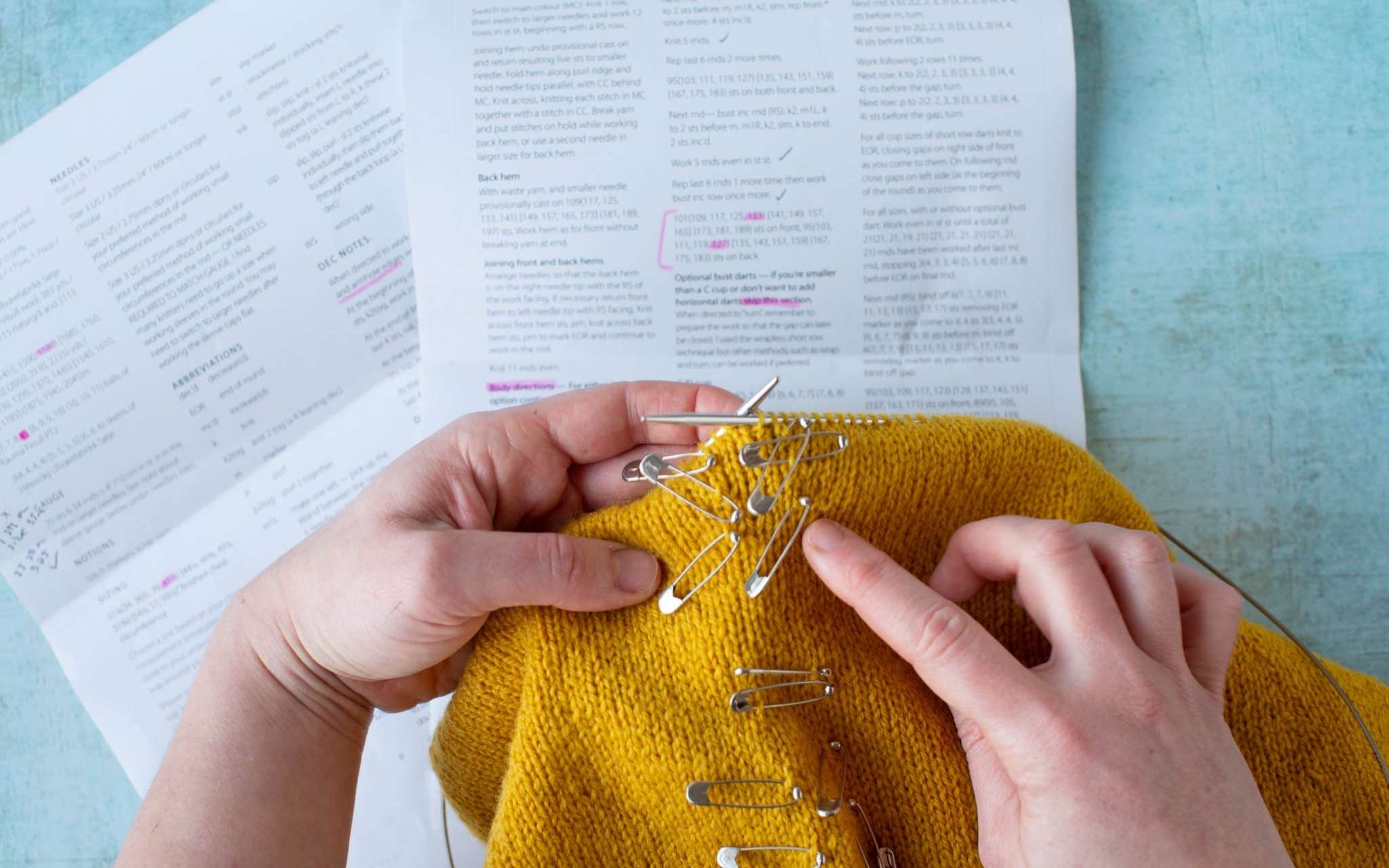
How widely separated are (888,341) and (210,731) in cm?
78

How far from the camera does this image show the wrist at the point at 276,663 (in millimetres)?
760

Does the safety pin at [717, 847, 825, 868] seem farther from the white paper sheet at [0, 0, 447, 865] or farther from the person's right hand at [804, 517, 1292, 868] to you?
the white paper sheet at [0, 0, 447, 865]

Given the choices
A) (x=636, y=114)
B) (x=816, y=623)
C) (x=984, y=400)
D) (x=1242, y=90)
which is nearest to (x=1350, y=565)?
(x=984, y=400)

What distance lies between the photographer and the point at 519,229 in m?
1.02

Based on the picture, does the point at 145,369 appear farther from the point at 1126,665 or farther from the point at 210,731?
the point at 1126,665

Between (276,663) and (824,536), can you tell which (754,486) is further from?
Result: (276,663)

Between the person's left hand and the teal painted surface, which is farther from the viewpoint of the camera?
the teal painted surface

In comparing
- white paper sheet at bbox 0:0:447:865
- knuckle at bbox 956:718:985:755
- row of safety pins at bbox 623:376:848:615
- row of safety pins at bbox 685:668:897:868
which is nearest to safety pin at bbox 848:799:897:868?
row of safety pins at bbox 685:668:897:868

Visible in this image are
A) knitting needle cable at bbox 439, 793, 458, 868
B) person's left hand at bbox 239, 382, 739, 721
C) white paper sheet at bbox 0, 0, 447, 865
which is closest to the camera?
person's left hand at bbox 239, 382, 739, 721

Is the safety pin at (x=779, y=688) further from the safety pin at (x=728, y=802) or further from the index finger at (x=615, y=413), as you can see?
the index finger at (x=615, y=413)

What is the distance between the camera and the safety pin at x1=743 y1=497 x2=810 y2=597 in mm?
705

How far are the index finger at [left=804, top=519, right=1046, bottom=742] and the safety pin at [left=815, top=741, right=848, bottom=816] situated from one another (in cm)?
13

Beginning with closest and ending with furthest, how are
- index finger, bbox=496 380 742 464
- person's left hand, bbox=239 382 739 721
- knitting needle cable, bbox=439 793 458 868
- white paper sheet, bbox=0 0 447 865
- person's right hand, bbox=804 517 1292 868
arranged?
1. person's right hand, bbox=804 517 1292 868
2. person's left hand, bbox=239 382 739 721
3. index finger, bbox=496 380 742 464
4. knitting needle cable, bbox=439 793 458 868
5. white paper sheet, bbox=0 0 447 865

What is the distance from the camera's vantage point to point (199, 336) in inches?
41.3
